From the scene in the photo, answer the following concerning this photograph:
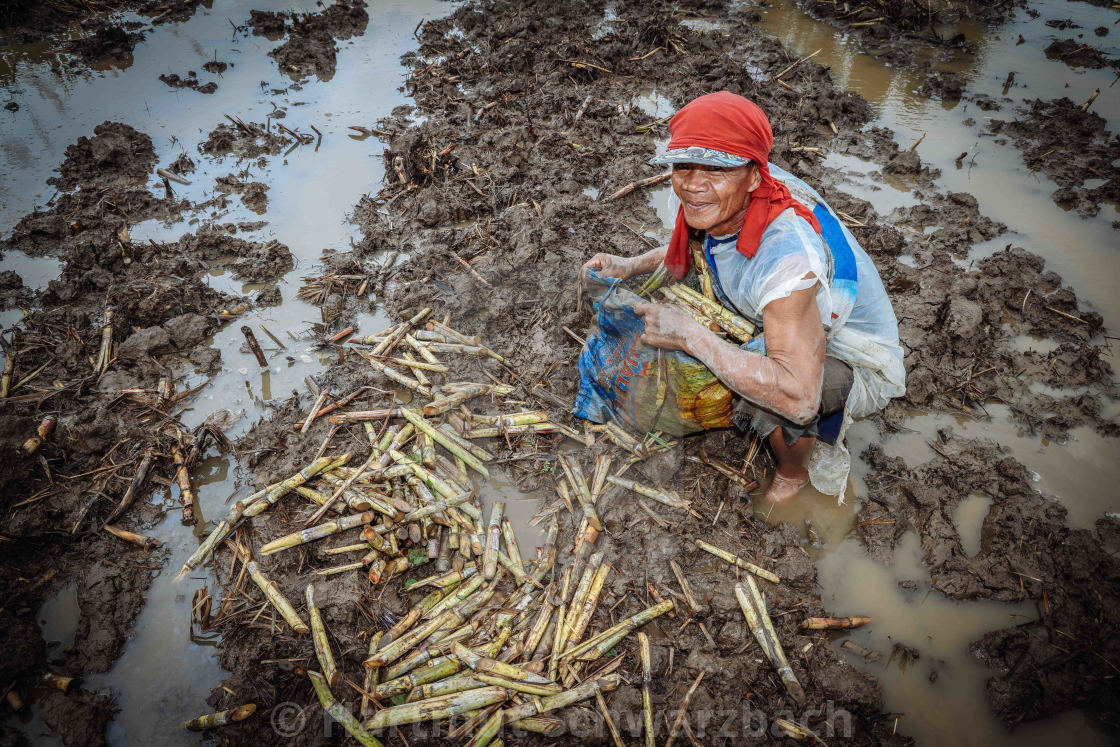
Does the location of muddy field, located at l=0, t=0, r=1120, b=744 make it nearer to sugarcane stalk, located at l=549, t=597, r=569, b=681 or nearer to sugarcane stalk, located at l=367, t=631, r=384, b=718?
sugarcane stalk, located at l=367, t=631, r=384, b=718

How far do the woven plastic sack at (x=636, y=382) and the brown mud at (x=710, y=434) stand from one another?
0.27 m

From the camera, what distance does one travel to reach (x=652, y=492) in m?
3.18

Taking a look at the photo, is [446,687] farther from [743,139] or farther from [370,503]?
[743,139]

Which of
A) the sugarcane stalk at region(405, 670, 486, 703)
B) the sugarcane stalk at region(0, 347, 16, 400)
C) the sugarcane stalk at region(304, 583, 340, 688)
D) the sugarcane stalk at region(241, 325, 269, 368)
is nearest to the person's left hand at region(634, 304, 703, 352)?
the sugarcane stalk at region(405, 670, 486, 703)

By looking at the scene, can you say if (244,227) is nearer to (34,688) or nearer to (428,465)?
(428,465)

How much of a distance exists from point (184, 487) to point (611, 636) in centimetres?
289

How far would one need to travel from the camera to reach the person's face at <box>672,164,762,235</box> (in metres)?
2.51

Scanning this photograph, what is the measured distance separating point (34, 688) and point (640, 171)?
20.6 ft

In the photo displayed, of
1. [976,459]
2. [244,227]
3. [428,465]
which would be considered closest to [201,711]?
[428,465]

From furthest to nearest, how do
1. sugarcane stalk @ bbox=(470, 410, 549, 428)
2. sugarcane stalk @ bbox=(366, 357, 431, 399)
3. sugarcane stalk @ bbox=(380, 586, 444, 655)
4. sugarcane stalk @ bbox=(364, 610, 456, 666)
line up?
1. sugarcane stalk @ bbox=(366, 357, 431, 399)
2. sugarcane stalk @ bbox=(470, 410, 549, 428)
3. sugarcane stalk @ bbox=(380, 586, 444, 655)
4. sugarcane stalk @ bbox=(364, 610, 456, 666)

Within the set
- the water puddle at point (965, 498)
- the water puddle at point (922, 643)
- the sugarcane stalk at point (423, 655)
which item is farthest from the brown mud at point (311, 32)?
the water puddle at point (922, 643)

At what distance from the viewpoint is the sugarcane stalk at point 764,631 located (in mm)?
2525

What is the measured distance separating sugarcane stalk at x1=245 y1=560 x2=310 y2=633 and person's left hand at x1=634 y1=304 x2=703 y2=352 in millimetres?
2422

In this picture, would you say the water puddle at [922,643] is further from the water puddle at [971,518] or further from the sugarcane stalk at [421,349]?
the sugarcane stalk at [421,349]
